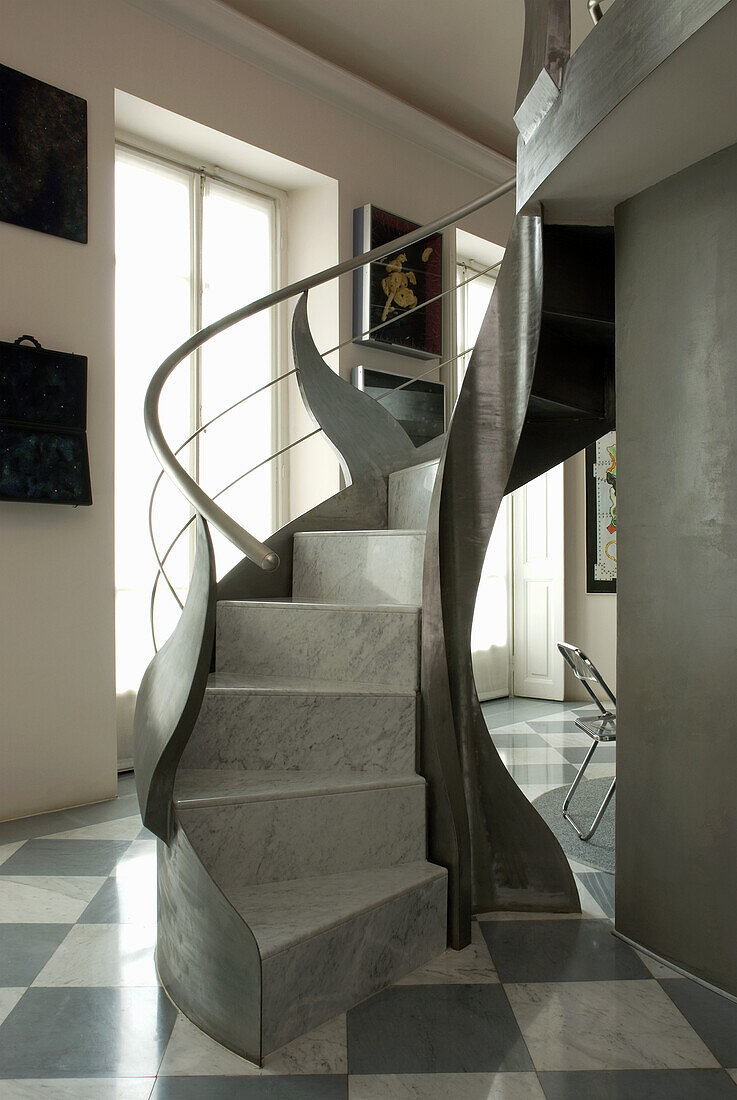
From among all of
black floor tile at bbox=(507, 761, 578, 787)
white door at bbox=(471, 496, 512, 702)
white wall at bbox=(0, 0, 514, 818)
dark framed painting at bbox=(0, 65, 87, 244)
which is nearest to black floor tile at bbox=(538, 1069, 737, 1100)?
black floor tile at bbox=(507, 761, 578, 787)

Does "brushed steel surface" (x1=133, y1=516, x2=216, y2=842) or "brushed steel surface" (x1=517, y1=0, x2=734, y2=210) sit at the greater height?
"brushed steel surface" (x1=517, y1=0, x2=734, y2=210)

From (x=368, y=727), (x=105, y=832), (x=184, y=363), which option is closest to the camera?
(x=368, y=727)

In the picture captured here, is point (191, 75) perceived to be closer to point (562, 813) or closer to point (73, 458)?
point (73, 458)

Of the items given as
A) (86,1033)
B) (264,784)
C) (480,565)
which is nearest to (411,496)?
(480,565)

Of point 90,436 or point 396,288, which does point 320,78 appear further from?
point 90,436

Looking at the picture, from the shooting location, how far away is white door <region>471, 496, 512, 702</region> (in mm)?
6328

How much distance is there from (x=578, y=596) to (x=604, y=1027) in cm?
470

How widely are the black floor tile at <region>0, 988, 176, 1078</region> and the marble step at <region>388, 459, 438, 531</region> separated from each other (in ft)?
5.90

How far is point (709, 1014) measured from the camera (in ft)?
6.70

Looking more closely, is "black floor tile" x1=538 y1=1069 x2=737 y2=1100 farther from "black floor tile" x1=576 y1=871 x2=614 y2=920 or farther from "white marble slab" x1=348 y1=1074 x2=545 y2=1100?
"black floor tile" x1=576 y1=871 x2=614 y2=920

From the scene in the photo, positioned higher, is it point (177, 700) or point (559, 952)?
point (177, 700)

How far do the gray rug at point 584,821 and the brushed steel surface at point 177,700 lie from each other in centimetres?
153

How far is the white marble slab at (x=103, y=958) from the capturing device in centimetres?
219

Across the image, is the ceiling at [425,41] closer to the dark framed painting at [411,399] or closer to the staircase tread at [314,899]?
the dark framed painting at [411,399]
